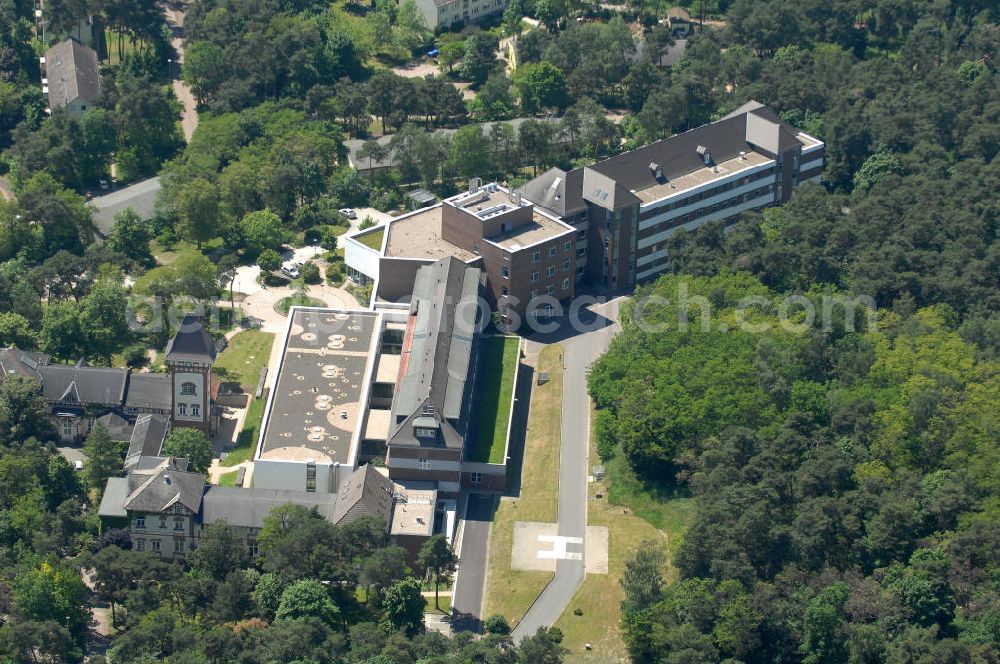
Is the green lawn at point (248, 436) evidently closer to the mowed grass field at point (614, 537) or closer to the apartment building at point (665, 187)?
the mowed grass field at point (614, 537)

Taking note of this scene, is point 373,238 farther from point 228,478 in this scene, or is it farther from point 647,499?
point 647,499

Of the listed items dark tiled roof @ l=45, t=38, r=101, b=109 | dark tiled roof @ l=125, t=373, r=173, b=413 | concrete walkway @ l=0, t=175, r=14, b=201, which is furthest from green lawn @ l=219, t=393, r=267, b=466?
dark tiled roof @ l=45, t=38, r=101, b=109

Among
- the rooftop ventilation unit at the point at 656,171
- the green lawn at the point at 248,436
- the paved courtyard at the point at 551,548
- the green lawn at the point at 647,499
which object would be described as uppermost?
the rooftop ventilation unit at the point at 656,171

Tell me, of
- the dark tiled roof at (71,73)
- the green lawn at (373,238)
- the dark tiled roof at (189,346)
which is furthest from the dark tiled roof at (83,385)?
the dark tiled roof at (71,73)

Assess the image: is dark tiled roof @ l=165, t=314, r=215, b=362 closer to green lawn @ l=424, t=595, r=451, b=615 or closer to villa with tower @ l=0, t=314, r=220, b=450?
villa with tower @ l=0, t=314, r=220, b=450

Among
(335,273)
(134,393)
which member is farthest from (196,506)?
(335,273)

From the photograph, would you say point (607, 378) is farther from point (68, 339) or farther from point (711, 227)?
point (68, 339)
